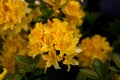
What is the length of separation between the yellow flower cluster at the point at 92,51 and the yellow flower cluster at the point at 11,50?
16.7 inches

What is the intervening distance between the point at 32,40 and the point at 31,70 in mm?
154

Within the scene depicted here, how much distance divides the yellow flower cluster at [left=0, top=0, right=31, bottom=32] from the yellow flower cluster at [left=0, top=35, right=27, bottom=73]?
16cm

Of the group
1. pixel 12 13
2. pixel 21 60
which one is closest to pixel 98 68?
pixel 21 60

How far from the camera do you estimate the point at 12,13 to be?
1.92 m

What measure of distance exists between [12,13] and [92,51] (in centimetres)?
70

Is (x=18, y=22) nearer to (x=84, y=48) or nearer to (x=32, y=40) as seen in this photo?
(x=32, y=40)

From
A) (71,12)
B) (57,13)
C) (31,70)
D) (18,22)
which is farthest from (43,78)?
(71,12)

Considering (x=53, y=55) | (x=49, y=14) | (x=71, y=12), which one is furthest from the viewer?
(x=71, y=12)

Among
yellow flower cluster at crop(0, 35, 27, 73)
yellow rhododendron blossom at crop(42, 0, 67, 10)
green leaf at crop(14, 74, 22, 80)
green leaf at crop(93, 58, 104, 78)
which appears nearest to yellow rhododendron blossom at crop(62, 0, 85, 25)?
yellow rhododendron blossom at crop(42, 0, 67, 10)

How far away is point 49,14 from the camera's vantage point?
2053 mm

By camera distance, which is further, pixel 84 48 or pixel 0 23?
pixel 84 48

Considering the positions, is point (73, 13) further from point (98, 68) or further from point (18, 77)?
point (18, 77)

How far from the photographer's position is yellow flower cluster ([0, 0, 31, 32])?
1.90 m

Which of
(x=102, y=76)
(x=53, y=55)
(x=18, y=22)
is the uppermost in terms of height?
(x=18, y=22)
